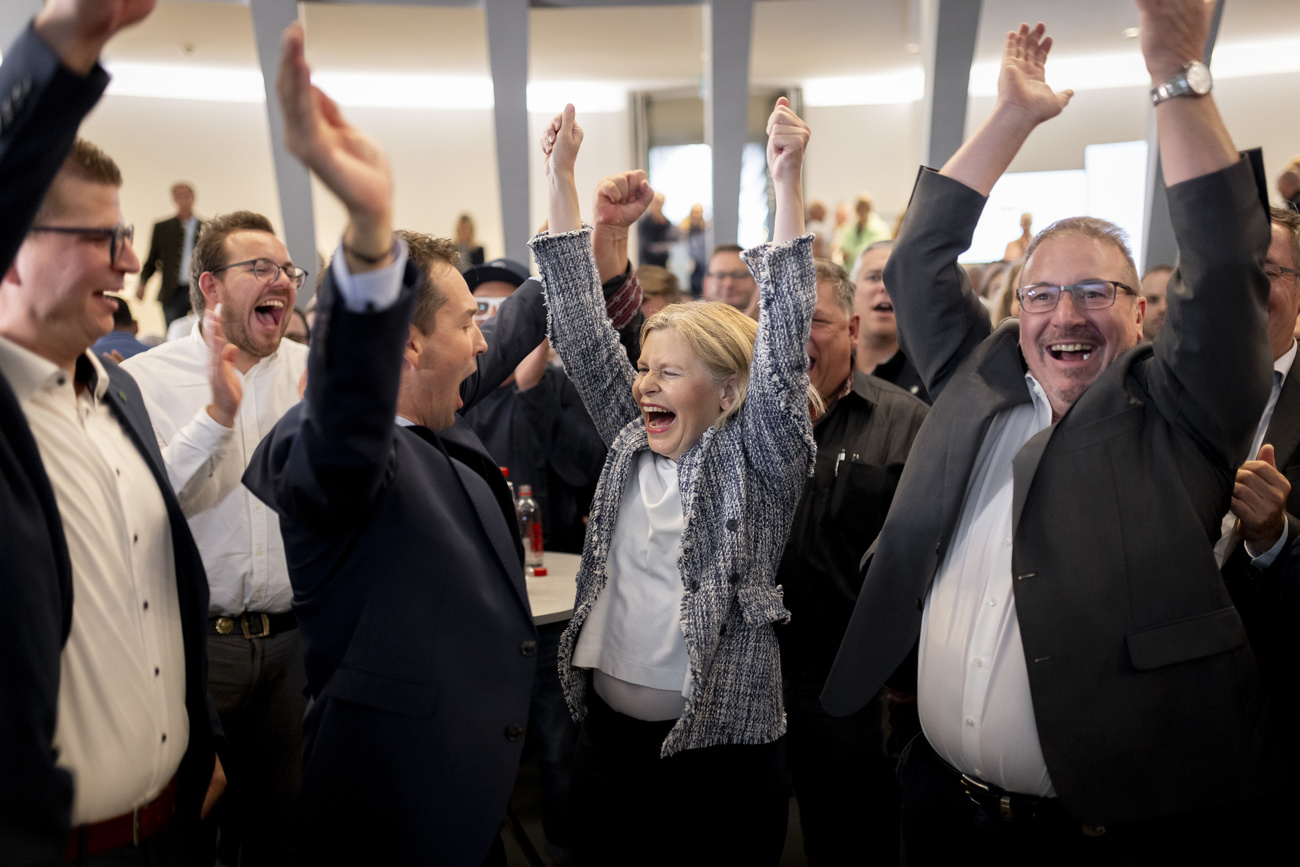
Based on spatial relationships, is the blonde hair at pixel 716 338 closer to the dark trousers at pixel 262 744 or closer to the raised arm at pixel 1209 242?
the raised arm at pixel 1209 242

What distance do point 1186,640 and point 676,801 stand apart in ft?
3.15

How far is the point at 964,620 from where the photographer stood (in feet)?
5.69

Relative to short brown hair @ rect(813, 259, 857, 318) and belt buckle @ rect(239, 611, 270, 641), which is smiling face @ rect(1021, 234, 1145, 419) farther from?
belt buckle @ rect(239, 611, 270, 641)

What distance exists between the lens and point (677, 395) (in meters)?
1.91

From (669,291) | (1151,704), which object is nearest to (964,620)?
(1151,704)

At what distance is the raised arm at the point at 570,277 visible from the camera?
195 centimetres

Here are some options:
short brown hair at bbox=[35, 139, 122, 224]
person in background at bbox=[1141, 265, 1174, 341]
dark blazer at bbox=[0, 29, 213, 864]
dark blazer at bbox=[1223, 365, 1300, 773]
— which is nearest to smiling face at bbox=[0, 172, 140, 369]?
short brown hair at bbox=[35, 139, 122, 224]

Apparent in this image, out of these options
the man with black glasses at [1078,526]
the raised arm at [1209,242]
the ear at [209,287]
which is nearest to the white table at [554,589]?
the man with black glasses at [1078,526]

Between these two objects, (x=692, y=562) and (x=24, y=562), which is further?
(x=692, y=562)

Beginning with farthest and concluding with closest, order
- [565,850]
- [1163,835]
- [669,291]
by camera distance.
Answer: [669,291] < [565,850] < [1163,835]

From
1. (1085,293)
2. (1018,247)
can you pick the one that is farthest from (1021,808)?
(1018,247)

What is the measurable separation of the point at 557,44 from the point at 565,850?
946 cm

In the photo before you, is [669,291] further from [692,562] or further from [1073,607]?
[1073,607]

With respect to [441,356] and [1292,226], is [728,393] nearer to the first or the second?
[441,356]
